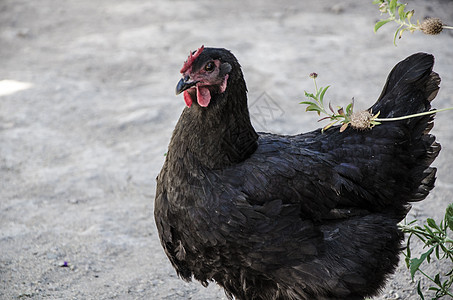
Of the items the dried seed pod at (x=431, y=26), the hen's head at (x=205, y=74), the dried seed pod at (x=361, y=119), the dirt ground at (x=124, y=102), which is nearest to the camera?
the dried seed pod at (x=431, y=26)

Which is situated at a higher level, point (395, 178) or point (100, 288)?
point (395, 178)

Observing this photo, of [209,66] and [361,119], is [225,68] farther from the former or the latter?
[361,119]

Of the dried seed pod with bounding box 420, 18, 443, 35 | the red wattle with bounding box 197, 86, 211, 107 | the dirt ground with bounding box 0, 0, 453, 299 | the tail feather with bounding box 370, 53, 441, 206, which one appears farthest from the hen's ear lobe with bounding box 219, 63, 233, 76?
the dirt ground with bounding box 0, 0, 453, 299

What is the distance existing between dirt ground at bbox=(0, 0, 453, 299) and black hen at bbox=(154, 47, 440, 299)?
902 millimetres

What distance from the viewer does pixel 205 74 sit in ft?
9.89

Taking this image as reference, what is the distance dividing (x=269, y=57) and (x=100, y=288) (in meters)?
4.63

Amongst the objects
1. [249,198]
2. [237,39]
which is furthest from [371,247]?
[237,39]

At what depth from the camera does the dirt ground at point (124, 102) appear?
429 cm

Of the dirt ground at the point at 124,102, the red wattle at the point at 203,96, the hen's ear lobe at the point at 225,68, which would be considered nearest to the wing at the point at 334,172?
the red wattle at the point at 203,96

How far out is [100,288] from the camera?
401 centimetres

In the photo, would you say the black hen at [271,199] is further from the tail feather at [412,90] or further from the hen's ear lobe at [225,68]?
the tail feather at [412,90]

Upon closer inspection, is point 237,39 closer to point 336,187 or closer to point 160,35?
point 160,35

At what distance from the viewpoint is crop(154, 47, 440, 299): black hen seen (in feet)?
9.93

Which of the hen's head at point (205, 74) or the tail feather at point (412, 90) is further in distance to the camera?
the tail feather at point (412, 90)
